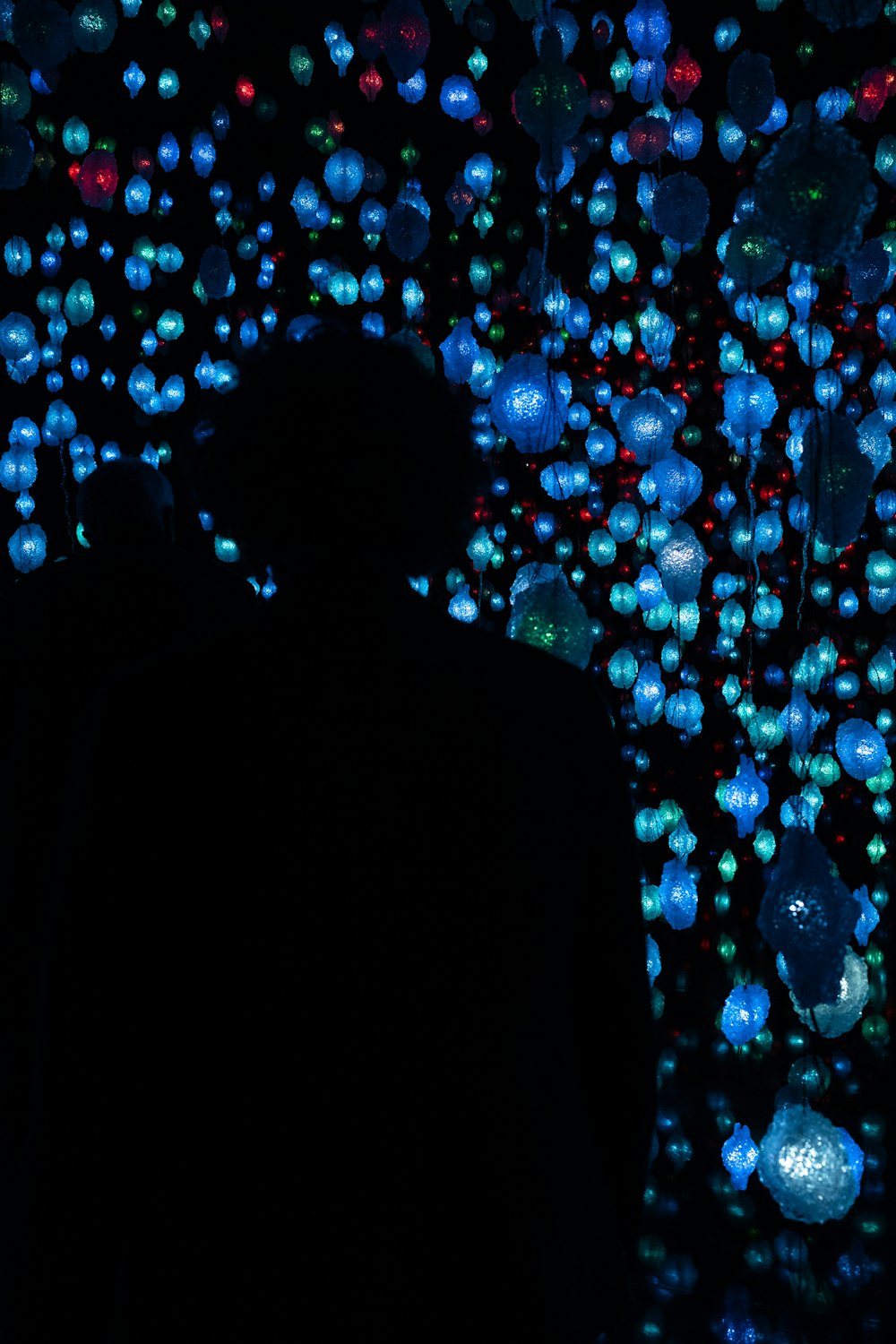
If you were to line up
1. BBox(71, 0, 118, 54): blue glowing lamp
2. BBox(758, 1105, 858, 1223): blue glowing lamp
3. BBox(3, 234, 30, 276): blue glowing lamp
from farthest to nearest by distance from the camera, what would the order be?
BBox(3, 234, 30, 276): blue glowing lamp < BBox(71, 0, 118, 54): blue glowing lamp < BBox(758, 1105, 858, 1223): blue glowing lamp

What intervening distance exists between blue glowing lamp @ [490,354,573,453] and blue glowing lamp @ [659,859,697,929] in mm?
1599

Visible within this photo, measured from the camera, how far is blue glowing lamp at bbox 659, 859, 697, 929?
11.9 feet

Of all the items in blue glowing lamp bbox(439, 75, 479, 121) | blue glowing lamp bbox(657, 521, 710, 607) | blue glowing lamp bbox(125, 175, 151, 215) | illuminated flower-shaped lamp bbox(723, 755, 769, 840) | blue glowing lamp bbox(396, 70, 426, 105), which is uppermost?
blue glowing lamp bbox(125, 175, 151, 215)

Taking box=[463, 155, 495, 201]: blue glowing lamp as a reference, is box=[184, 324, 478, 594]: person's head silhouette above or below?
below

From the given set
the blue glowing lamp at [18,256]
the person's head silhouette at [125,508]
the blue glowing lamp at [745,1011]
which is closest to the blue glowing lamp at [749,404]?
the blue glowing lamp at [745,1011]

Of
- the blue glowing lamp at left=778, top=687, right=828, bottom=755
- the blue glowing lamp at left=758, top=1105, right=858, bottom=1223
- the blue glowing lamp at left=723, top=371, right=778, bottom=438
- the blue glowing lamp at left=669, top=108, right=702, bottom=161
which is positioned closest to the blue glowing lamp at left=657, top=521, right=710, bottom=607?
the blue glowing lamp at left=723, top=371, right=778, bottom=438

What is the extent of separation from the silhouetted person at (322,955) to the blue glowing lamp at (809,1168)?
1.29 meters

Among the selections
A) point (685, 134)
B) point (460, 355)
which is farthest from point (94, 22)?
point (685, 134)

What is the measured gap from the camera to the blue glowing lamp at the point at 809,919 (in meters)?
2.04

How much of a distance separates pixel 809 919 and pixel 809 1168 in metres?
0.46

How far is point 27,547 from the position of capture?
14.7 feet

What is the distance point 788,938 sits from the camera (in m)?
2.06

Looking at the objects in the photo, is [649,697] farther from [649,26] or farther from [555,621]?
[649,26]

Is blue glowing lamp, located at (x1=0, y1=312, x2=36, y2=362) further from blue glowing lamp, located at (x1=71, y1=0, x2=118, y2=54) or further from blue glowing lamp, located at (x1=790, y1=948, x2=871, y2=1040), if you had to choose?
blue glowing lamp, located at (x1=790, y1=948, x2=871, y2=1040)
